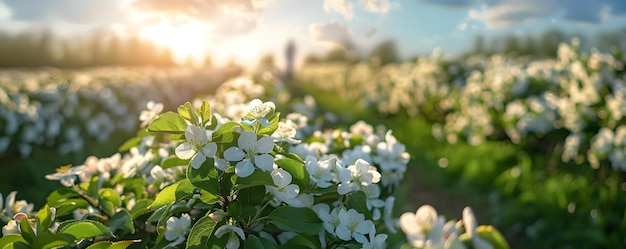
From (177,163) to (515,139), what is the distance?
165 inches

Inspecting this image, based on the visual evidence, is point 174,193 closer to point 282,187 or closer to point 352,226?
point 282,187

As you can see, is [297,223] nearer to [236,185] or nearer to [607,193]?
[236,185]

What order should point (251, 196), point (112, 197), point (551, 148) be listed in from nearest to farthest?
point (251, 196), point (112, 197), point (551, 148)

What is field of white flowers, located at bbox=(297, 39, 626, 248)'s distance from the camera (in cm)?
401

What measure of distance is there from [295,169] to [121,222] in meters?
0.46

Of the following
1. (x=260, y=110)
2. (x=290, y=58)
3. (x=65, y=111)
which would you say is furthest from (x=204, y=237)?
(x=290, y=58)

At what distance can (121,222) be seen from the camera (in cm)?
145

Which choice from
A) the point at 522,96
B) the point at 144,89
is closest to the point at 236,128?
the point at 522,96

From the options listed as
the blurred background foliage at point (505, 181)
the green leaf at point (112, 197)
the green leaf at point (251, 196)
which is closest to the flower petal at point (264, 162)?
the green leaf at point (251, 196)

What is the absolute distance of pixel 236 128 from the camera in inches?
52.2

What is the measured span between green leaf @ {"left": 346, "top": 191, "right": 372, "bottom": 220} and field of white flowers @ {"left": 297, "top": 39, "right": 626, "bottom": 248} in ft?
10.1

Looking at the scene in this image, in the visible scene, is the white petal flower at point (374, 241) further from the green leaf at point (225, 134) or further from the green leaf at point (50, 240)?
the green leaf at point (50, 240)

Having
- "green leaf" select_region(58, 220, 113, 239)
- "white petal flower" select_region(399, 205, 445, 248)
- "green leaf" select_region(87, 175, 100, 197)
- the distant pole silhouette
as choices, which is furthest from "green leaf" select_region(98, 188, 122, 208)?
the distant pole silhouette

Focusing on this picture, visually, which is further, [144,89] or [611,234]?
[144,89]
